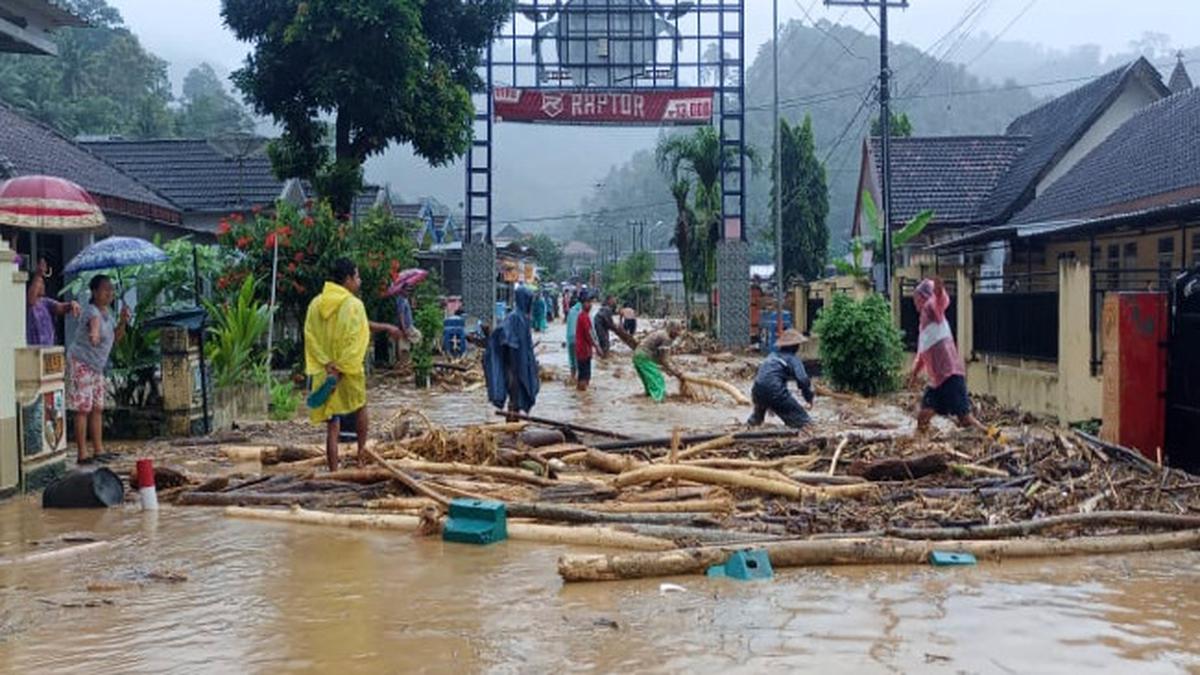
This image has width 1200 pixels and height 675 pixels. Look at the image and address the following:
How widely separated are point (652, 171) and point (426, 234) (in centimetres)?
8266

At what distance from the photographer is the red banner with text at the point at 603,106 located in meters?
30.2

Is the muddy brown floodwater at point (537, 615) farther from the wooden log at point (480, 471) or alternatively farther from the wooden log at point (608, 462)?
the wooden log at point (608, 462)

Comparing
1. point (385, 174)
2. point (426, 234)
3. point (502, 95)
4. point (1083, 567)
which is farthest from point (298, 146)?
point (385, 174)

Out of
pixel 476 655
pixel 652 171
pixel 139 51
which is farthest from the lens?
pixel 652 171

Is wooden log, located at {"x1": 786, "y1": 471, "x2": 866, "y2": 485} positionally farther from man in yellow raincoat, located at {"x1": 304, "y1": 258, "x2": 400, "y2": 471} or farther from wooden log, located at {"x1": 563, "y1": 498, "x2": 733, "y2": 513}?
man in yellow raincoat, located at {"x1": 304, "y1": 258, "x2": 400, "y2": 471}

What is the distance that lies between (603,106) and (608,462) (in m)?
22.5

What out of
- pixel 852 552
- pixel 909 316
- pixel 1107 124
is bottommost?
pixel 852 552

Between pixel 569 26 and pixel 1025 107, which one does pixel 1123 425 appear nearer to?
pixel 569 26

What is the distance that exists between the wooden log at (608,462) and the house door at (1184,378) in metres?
4.54

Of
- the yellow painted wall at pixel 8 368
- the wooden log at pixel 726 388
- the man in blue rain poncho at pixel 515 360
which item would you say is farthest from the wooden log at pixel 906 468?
the wooden log at pixel 726 388

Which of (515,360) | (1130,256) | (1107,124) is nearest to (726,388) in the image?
(515,360)

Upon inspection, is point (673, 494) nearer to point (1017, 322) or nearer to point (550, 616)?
point (550, 616)

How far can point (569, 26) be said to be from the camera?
31750 mm

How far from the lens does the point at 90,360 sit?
407 inches
